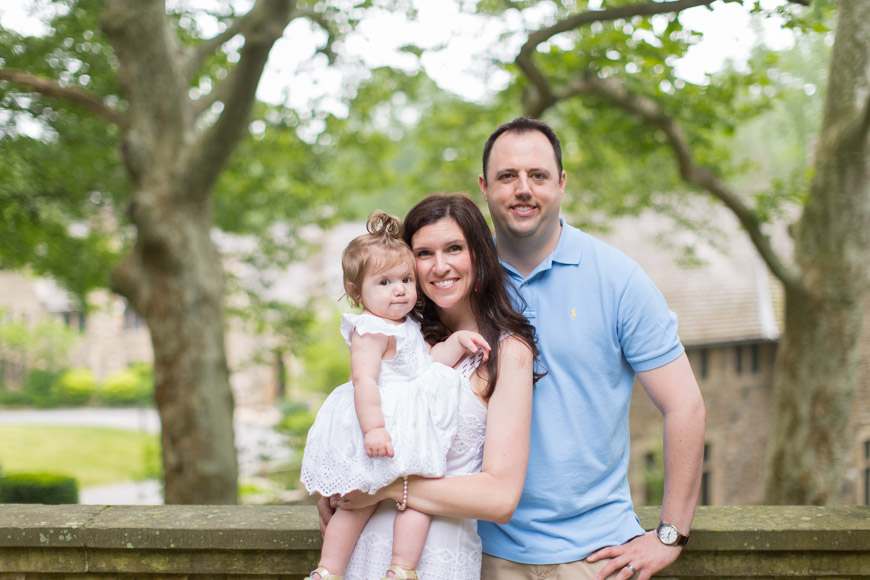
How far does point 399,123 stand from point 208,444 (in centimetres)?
3665

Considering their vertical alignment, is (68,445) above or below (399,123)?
below

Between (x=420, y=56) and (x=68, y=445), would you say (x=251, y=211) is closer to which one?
(x=420, y=56)

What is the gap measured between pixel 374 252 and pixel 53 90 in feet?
20.2

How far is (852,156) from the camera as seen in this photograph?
26.1 ft

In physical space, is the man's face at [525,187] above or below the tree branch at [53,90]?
below

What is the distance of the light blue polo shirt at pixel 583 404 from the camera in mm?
2215

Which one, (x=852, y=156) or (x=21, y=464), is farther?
(x=21, y=464)

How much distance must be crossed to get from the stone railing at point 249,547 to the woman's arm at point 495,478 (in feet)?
2.63

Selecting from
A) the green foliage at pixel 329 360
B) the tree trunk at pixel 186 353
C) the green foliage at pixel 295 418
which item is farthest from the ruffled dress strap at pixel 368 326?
the green foliage at pixel 329 360

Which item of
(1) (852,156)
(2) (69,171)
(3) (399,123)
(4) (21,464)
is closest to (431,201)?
(1) (852,156)

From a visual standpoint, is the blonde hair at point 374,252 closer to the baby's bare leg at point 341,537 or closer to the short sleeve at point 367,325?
the short sleeve at point 367,325

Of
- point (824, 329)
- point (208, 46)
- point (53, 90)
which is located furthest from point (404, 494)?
point (824, 329)

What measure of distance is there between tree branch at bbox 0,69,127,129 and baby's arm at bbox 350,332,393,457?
615 centimetres

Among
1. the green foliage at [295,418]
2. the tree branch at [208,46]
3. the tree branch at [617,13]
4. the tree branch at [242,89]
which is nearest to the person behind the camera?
the tree branch at [617,13]
